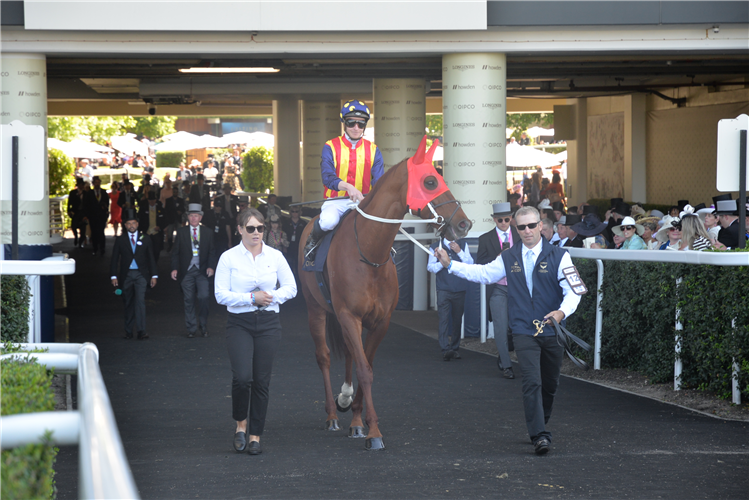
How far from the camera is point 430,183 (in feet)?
21.6

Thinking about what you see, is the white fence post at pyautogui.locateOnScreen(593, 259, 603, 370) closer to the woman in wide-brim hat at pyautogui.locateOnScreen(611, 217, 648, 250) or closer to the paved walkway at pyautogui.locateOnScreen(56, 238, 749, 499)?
the paved walkway at pyautogui.locateOnScreen(56, 238, 749, 499)

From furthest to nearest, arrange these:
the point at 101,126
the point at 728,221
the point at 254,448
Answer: the point at 101,126 < the point at 728,221 < the point at 254,448

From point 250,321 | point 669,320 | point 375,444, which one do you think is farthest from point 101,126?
point 375,444

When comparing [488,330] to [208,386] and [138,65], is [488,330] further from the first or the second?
[138,65]

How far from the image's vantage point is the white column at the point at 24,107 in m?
12.1

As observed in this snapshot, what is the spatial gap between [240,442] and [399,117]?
1197 cm

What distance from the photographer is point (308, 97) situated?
2442cm

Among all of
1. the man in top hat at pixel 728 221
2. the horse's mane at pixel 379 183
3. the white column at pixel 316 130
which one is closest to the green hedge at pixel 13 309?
the horse's mane at pixel 379 183

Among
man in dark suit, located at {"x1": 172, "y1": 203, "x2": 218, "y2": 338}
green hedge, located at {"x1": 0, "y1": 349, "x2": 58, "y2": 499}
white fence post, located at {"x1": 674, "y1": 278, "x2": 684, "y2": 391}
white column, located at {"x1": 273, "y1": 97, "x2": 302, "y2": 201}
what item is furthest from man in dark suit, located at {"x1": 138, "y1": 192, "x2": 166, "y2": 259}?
green hedge, located at {"x1": 0, "y1": 349, "x2": 58, "y2": 499}

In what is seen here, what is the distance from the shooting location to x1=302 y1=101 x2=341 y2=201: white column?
24.9 metres

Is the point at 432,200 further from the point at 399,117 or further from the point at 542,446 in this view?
the point at 399,117

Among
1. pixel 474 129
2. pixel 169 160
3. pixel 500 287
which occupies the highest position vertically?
pixel 169 160

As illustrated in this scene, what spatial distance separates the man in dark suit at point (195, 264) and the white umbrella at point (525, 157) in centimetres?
1739

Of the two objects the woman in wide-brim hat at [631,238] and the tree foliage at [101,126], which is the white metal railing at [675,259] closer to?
the woman in wide-brim hat at [631,238]
